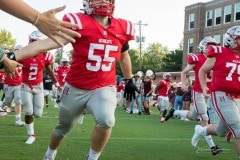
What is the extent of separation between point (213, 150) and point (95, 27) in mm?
4211

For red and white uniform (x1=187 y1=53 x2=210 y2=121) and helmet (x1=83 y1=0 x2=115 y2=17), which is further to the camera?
red and white uniform (x1=187 y1=53 x2=210 y2=121)

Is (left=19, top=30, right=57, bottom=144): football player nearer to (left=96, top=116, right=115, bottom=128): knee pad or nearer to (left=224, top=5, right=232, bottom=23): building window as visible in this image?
(left=96, top=116, right=115, bottom=128): knee pad

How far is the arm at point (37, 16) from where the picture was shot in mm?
2891

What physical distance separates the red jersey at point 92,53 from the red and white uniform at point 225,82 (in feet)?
6.41

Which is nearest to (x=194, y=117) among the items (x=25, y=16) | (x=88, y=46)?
(x=88, y=46)

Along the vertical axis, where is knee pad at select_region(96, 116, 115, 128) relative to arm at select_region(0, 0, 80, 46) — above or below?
below

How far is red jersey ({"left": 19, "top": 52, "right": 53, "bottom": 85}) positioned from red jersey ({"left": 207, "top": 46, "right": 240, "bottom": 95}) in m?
3.86

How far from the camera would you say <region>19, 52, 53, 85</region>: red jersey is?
8797 millimetres

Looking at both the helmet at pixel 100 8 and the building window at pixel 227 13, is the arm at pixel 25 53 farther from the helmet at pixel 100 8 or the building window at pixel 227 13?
the building window at pixel 227 13

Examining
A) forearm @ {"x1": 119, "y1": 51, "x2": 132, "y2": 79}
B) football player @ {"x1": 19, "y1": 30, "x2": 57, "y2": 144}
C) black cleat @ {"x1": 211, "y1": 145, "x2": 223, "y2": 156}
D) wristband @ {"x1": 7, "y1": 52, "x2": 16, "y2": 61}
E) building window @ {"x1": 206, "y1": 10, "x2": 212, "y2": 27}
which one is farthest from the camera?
building window @ {"x1": 206, "y1": 10, "x2": 212, "y2": 27}

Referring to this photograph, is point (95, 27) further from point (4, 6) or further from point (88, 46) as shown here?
point (4, 6)

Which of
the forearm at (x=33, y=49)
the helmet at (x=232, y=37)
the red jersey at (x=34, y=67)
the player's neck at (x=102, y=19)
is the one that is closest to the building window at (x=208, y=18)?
the red jersey at (x=34, y=67)

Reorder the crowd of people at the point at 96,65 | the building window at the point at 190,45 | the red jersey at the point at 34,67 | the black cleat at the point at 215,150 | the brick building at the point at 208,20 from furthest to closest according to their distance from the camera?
the building window at the point at 190,45
the brick building at the point at 208,20
the red jersey at the point at 34,67
the black cleat at the point at 215,150
the crowd of people at the point at 96,65

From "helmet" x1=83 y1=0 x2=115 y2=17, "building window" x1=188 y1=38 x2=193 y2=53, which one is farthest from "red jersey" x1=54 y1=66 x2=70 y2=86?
"building window" x1=188 y1=38 x2=193 y2=53
